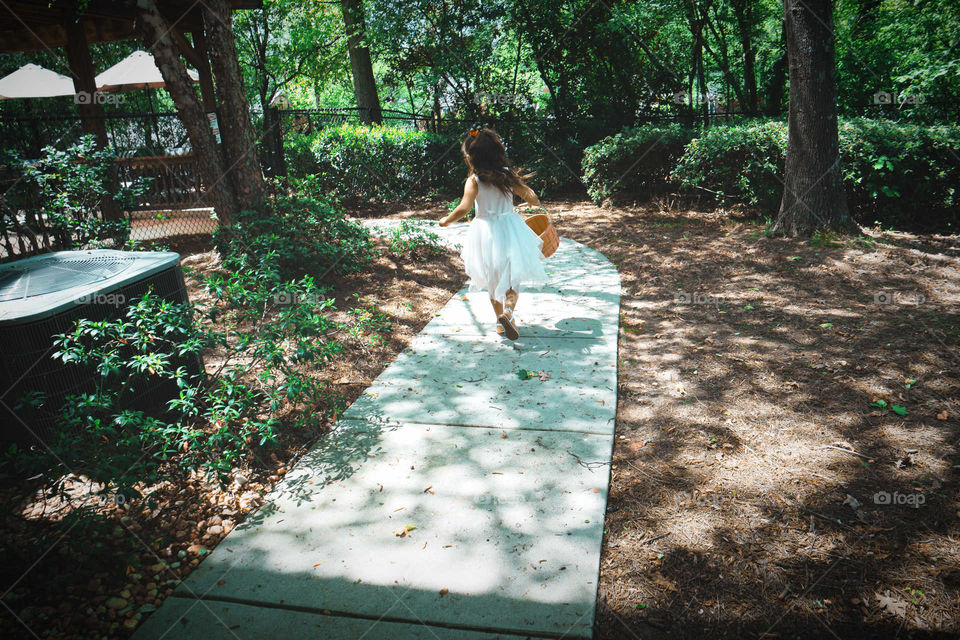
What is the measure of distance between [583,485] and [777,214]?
6506 mm

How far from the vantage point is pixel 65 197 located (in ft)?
17.0

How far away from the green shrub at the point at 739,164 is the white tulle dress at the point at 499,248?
484 centimetres

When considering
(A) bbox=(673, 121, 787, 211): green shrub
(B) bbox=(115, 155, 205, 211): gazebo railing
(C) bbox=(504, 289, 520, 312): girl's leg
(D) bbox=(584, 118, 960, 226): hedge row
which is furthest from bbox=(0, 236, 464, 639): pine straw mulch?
(B) bbox=(115, 155, 205, 211): gazebo railing

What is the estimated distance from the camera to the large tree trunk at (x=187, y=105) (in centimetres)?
611

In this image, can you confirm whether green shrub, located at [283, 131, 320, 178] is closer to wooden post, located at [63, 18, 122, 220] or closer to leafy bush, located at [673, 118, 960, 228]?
wooden post, located at [63, 18, 122, 220]

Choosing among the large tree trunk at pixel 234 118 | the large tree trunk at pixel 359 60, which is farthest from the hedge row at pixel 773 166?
the large tree trunk at pixel 359 60

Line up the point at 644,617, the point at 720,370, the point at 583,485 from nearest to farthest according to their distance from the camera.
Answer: the point at 644,617, the point at 583,485, the point at 720,370

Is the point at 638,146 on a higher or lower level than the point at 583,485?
higher

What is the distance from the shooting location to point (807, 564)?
2.42 meters

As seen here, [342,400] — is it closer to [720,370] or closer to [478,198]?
[478,198]

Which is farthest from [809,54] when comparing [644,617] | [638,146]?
[644,617]

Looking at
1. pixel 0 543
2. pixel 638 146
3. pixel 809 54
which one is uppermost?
pixel 809 54

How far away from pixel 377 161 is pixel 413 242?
176 inches

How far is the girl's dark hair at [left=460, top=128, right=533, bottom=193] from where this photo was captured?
4.67 meters
